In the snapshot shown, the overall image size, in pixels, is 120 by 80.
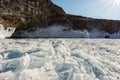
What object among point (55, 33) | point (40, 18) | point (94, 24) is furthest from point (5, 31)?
point (94, 24)

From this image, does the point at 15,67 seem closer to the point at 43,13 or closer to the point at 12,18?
the point at 12,18

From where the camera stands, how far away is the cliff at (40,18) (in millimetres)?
34547

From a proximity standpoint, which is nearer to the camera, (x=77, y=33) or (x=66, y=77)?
(x=66, y=77)

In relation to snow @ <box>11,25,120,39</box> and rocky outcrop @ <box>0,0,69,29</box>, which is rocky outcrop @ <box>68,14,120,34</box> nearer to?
snow @ <box>11,25,120,39</box>

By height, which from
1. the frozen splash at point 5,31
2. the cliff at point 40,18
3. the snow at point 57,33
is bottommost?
the snow at point 57,33

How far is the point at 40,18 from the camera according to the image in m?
41.3

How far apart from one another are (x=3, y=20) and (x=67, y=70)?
26.4 m

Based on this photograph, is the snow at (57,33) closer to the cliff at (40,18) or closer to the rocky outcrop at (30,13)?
the cliff at (40,18)

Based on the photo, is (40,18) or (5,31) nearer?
(5,31)

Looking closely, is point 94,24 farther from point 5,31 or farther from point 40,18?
point 5,31

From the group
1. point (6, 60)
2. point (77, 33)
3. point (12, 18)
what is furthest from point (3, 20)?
point (6, 60)

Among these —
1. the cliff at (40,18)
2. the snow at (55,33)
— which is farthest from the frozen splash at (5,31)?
the cliff at (40,18)

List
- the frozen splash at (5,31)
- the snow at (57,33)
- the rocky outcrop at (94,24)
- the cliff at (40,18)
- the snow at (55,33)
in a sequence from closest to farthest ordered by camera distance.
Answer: the frozen splash at (5,31), the cliff at (40,18), the snow at (55,33), the snow at (57,33), the rocky outcrop at (94,24)

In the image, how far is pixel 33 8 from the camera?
41.3m
